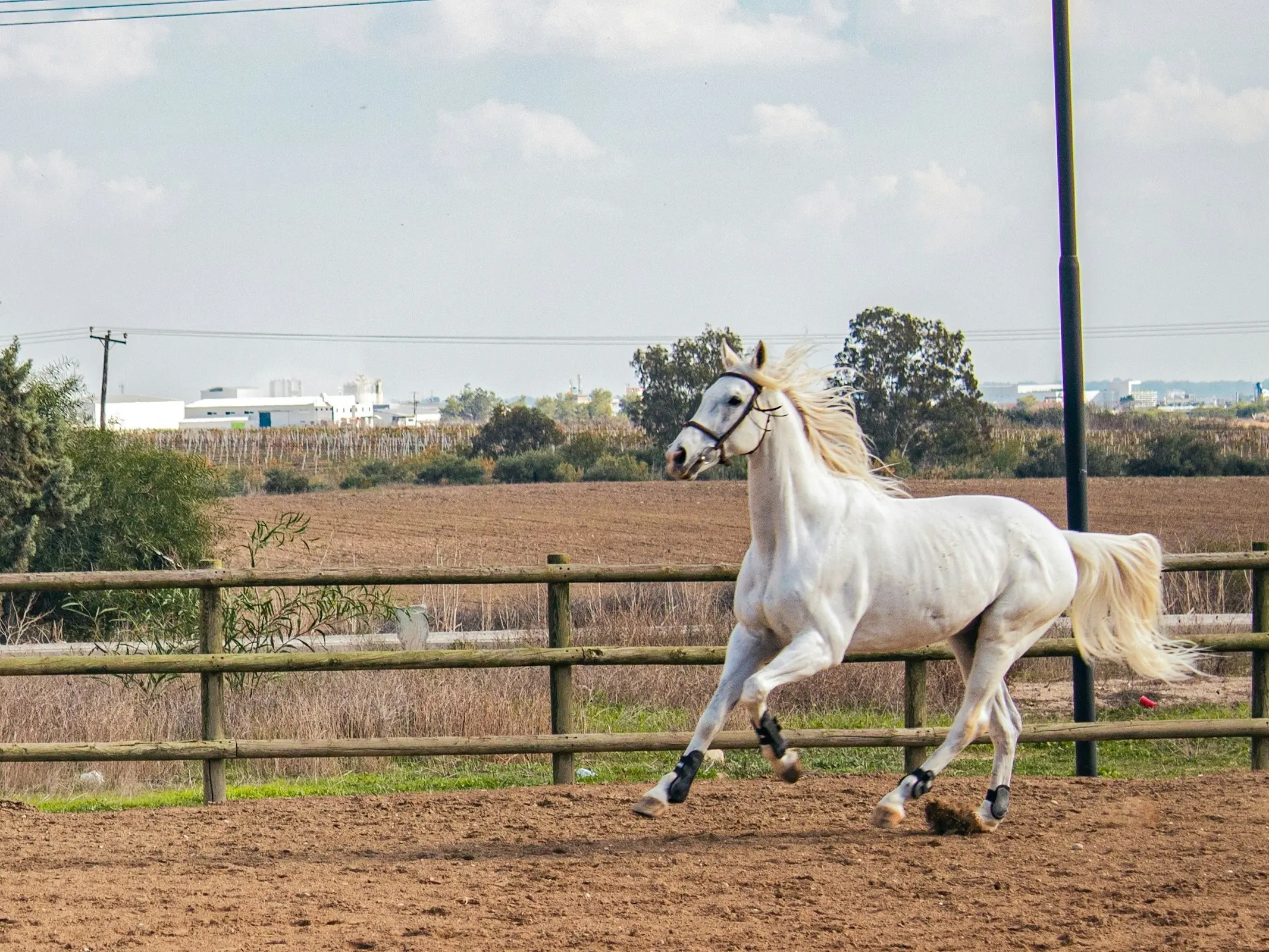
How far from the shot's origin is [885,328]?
153 ft

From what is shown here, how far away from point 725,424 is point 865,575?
899 mm

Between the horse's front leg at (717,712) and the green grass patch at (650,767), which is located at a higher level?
the horse's front leg at (717,712)

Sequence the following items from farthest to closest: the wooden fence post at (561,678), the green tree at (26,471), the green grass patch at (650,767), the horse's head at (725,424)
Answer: the green tree at (26,471)
the green grass patch at (650,767)
the wooden fence post at (561,678)
the horse's head at (725,424)

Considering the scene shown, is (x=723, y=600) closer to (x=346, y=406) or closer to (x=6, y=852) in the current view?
(x=6, y=852)

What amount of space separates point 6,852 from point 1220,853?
5.17 metres

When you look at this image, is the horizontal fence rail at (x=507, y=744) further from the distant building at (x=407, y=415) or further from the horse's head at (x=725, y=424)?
the distant building at (x=407, y=415)

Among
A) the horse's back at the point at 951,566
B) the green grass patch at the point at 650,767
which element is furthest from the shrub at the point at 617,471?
the horse's back at the point at 951,566

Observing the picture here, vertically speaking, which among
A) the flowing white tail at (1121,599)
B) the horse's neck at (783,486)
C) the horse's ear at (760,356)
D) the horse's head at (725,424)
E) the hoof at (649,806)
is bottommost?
the hoof at (649,806)

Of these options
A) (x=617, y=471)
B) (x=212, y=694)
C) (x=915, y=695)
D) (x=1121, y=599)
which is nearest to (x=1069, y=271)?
(x=1121, y=599)

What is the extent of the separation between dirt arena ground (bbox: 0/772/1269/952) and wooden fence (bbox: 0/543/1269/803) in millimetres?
269

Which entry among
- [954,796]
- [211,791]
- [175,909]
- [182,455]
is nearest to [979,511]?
[954,796]

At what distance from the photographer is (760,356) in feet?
18.7

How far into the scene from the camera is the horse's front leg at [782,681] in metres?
5.38

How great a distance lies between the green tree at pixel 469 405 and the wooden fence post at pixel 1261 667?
141m
